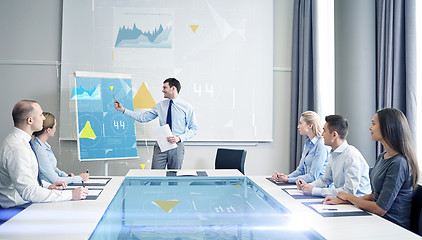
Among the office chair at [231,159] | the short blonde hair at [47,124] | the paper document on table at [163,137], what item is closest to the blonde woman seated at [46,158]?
the short blonde hair at [47,124]

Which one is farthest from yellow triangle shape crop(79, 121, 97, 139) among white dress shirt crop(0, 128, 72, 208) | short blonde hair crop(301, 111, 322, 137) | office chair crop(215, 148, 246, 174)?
short blonde hair crop(301, 111, 322, 137)

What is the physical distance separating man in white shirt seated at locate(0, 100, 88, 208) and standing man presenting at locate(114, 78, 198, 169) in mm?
1993

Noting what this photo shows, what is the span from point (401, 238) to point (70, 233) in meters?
1.38

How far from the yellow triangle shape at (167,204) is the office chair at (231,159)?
169 centimetres

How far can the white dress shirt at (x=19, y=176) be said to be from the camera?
2.12m

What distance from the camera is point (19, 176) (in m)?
2.11

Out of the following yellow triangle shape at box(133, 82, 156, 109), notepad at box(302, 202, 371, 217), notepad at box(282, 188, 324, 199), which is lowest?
notepad at box(302, 202, 371, 217)

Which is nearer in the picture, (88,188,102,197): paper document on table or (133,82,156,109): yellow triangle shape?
(88,188,102,197): paper document on table

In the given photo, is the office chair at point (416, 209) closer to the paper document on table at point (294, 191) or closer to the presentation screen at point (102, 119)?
the paper document on table at point (294, 191)

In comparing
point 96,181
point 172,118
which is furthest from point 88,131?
point 96,181

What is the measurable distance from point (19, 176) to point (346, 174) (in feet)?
6.19

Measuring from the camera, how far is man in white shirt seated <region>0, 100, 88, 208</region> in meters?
2.12

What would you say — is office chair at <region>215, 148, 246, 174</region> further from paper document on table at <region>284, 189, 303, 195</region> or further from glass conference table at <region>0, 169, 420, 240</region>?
paper document on table at <region>284, 189, 303, 195</region>

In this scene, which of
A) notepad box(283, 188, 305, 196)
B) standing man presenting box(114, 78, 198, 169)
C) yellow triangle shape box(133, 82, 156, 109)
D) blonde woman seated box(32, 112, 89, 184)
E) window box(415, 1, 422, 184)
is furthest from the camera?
yellow triangle shape box(133, 82, 156, 109)
